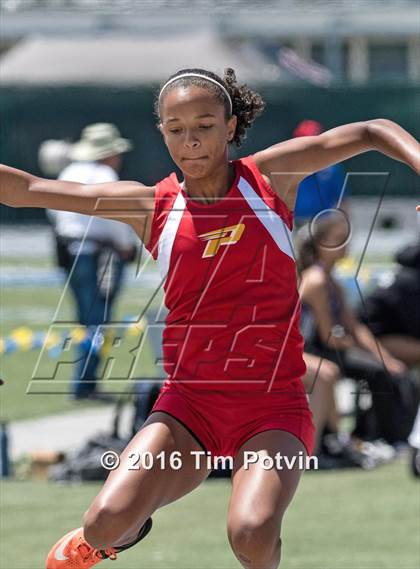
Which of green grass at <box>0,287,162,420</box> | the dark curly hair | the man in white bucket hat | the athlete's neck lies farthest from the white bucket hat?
the athlete's neck

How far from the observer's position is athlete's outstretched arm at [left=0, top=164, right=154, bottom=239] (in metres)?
5.46

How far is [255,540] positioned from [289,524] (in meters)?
2.74

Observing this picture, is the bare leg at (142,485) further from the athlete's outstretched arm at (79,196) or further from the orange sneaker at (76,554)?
the athlete's outstretched arm at (79,196)

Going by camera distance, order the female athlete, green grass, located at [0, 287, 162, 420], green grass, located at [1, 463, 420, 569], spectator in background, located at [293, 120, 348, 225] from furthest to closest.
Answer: green grass, located at [0, 287, 162, 420]
spectator in background, located at [293, 120, 348, 225]
green grass, located at [1, 463, 420, 569]
the female athlete

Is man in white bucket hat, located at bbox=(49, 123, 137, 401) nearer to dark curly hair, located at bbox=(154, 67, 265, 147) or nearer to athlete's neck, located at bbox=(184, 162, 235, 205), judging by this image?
dark curly hair, located at bbox=(154, 67, 265, 147)

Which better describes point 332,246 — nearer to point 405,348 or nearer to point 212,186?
point 405,348

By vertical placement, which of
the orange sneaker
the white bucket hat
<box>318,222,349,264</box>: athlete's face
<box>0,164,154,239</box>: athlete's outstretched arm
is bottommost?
the white bucket hat

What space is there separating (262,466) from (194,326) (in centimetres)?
58

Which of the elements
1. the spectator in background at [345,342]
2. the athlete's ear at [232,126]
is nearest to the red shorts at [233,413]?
the athlete's ear at [232,126]

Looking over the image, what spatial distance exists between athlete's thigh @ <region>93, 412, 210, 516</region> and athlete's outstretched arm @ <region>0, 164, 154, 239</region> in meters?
0.77

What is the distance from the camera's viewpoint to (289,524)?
25.0ft

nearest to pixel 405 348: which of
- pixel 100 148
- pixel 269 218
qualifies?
pixel 100 148

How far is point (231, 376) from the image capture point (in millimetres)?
5395

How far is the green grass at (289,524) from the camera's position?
6.83 meters
